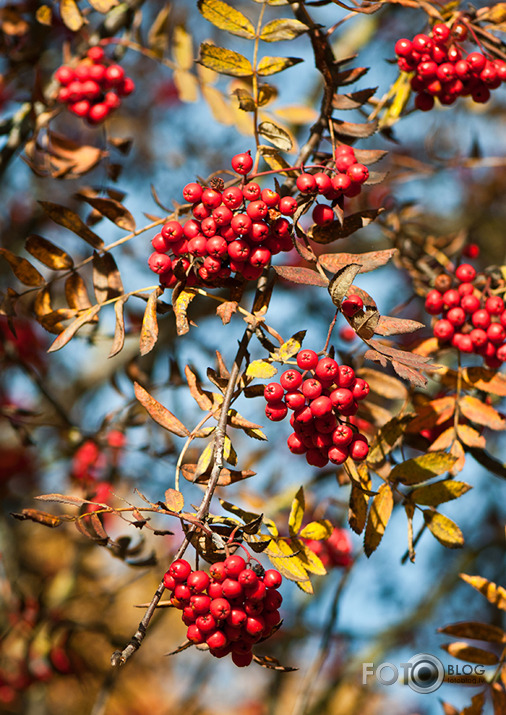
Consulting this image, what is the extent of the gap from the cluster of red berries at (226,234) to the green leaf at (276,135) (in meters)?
0.12

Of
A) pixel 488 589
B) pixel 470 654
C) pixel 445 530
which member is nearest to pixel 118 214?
pixel 445 530

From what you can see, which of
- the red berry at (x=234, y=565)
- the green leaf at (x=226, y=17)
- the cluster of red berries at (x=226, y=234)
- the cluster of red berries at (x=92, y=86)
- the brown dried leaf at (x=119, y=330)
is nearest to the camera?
the red berry at (x=234, y=565)

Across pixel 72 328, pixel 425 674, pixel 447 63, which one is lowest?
pixel 425 674

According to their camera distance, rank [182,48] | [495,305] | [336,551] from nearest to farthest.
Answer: [495,305]
[182,48]
[336,551]

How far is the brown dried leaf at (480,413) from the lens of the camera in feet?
5.32

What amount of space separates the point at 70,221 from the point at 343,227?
69cm

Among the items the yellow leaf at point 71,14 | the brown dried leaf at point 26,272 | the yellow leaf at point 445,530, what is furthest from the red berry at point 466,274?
the yellow leaf at point 71,14

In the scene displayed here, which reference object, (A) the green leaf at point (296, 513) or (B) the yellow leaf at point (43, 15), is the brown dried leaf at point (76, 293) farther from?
(B) the yellow leaf at point (43, 15)

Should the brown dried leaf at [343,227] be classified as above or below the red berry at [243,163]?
below

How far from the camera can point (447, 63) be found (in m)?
1.62

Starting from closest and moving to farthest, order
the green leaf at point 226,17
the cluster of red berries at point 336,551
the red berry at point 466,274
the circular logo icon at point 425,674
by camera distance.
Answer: the green leaf at point 226,17 < the red berry at point 466,274 < the circular logo icon at point 425,674 < the cluster of red berries at point 336,551

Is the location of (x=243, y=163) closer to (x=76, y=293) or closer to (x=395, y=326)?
(x=395, y=326)

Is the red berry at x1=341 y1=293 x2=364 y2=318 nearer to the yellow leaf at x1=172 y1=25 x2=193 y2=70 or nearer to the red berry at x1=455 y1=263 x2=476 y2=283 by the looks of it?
the red berry at x1=455 y1=263 x2=476 y2=283

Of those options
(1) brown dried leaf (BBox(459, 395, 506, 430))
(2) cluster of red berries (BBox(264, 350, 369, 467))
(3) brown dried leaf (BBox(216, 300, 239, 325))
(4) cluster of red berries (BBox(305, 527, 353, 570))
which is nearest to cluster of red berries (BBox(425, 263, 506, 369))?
(1) brown dried leaf (BBox(459, 395, 506, 430))
